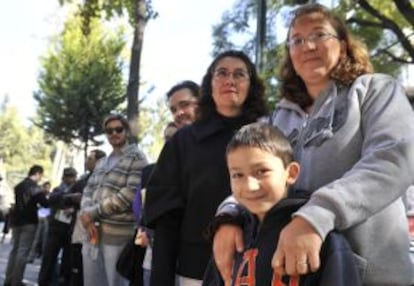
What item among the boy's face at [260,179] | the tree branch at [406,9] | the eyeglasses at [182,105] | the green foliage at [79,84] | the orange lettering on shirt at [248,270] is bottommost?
the orange lettering on shirt at [248,270]

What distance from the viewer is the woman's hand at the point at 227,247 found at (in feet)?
6.66

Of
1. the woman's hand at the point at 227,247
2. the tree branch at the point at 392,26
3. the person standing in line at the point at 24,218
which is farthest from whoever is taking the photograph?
the tree branch at the point at 392,26

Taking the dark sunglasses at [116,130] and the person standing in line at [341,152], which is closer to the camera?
the person standing in line at [341,152]

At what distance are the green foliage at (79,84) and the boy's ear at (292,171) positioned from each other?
74.4 feet

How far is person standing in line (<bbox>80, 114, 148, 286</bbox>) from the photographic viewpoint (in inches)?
210

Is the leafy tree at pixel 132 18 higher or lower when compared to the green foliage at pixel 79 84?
lower

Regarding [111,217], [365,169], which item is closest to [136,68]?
[111,217]

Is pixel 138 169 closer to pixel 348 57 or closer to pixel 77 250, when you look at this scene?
pixel 77 250

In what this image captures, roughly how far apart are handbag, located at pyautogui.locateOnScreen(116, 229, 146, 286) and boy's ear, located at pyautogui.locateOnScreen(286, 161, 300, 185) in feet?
8.40

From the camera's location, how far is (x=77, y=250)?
7.06 meters

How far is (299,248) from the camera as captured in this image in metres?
1.66

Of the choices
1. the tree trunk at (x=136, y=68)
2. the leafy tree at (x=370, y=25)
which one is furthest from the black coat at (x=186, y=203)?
the leafy tree at (x=370, y=25)

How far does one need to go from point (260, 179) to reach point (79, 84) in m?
24.4

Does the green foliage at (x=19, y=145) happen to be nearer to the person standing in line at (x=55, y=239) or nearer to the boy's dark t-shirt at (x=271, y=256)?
the person standing in line at (x=55, y=239)
